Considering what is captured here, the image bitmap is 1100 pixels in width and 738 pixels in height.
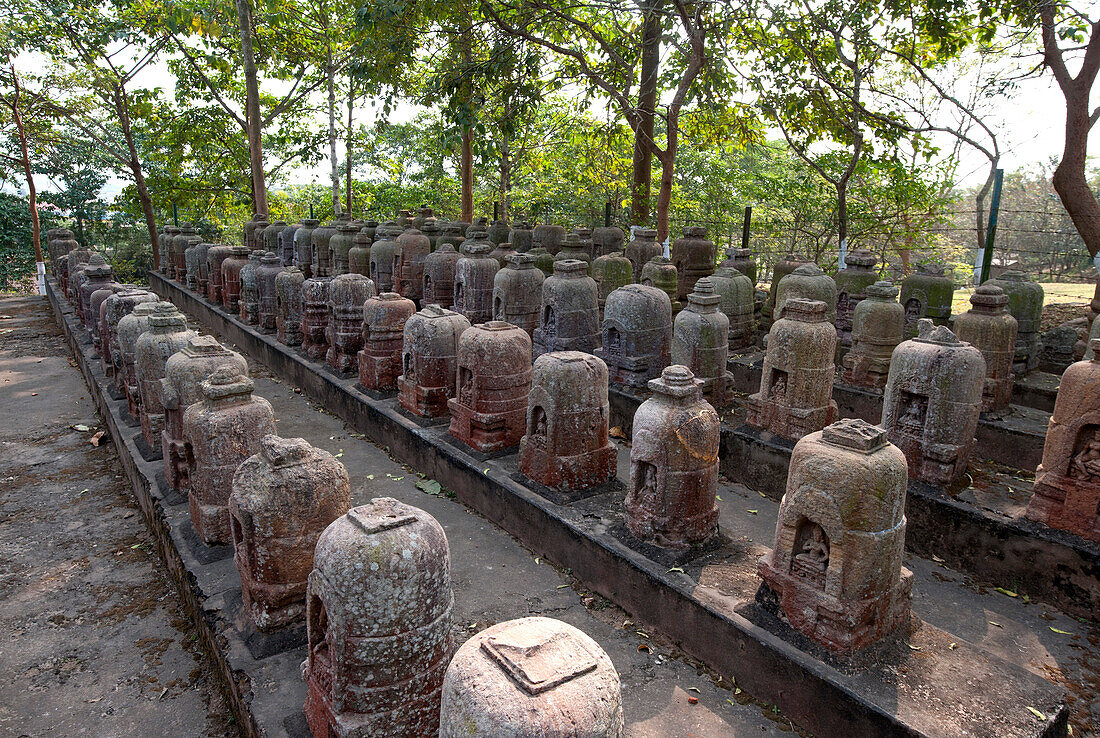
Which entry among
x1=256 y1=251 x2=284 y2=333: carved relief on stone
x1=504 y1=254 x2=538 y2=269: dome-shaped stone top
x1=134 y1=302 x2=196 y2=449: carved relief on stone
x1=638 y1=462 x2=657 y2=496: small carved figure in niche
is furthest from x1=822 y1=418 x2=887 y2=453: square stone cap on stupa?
x1=256 y1=251 x2=284 y2=333: carved relief on stone

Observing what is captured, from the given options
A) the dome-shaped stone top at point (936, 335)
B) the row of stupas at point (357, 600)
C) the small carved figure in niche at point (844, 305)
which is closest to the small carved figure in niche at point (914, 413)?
the dome-shaped stone top at point (936, 335)

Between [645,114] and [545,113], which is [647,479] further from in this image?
[545,113]

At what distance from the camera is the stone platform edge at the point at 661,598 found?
12.6 feet

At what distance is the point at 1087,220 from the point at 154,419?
1261 centimetres

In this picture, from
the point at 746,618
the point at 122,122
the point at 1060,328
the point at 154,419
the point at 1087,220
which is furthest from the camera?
the point at 122,122

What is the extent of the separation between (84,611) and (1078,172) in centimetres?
1318

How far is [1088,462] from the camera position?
5.34m

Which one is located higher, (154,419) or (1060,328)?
(1060,328)

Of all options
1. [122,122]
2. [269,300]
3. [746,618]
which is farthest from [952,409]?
[122,122]

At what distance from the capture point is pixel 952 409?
6.08 m

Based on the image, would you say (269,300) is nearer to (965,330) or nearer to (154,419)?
(154,419)

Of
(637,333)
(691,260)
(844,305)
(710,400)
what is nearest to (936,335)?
(710,400)

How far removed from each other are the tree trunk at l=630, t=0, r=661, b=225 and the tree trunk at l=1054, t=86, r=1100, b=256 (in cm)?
615

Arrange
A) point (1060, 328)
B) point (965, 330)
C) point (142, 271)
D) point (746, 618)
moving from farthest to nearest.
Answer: point (142, 271), point (1060, 328), point (965, 330), point (746, 618)
